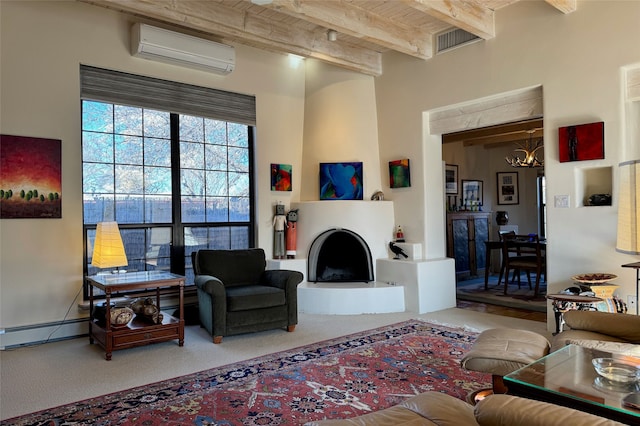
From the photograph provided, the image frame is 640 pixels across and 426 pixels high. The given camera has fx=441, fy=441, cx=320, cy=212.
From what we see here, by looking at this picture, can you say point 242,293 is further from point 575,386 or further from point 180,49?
point 575,386

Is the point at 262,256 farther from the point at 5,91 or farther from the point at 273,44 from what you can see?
the point at 5,91

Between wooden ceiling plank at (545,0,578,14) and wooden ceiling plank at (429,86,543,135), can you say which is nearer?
wooden ceiling plank at (545,0,578,14)

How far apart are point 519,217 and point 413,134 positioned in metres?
4.54

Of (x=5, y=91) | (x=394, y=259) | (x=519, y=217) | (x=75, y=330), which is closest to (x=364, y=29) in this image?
(x=394, y=259)

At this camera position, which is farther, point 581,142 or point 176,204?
point 176,204

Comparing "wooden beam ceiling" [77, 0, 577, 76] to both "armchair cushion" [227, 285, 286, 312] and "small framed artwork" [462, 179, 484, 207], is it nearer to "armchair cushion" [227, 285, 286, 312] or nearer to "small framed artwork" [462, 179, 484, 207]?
"armchair cushion" [227, 285, 286, 312]

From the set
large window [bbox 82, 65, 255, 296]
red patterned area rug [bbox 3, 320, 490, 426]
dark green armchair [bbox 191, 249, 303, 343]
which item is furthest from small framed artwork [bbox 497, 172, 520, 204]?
dark green armchair [bbox 191, 249, 303, 343]

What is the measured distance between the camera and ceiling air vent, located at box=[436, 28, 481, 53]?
4981mm

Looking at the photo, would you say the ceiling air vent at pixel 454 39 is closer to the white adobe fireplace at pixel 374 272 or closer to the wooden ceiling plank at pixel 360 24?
the wooden ceiling plank at pixel 360 24

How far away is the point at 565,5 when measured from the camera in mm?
4039

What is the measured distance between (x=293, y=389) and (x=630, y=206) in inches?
86.9

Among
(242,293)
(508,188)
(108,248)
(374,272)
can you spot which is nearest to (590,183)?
(374,272)

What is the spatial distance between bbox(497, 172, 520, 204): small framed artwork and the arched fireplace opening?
4.39 metres

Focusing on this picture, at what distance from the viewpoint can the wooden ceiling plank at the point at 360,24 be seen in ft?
13.1
